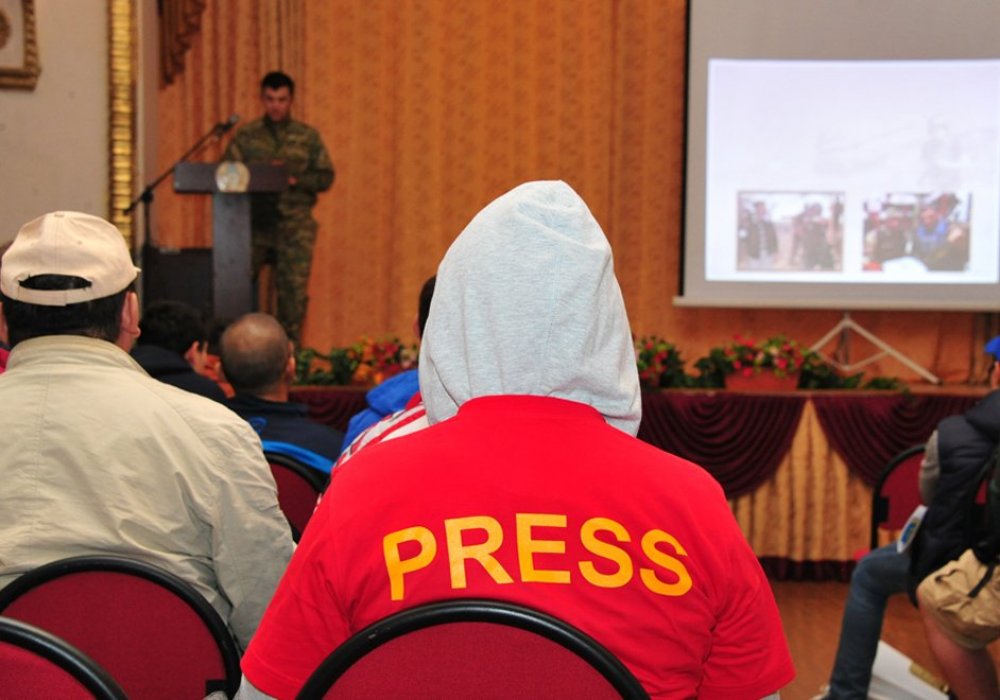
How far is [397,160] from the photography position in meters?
7.38

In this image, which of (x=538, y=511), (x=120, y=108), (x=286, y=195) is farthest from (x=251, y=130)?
(x=538, y=511)

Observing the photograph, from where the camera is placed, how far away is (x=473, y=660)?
92cm

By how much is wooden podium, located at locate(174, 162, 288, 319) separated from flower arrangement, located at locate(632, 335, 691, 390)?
1772 mm

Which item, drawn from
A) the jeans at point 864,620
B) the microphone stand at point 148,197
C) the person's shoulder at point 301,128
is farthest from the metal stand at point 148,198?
the jeans at point 864,620

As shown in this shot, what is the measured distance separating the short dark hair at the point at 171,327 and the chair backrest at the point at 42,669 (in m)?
2.11

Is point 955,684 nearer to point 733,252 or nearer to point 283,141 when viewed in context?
point 733,252

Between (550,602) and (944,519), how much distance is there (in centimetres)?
211

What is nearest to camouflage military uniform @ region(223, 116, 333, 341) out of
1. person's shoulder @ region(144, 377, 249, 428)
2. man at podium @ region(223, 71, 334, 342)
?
man at podium @ region(223, 71, 334, 342)

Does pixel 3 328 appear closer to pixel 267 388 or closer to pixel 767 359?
pixel 267 388

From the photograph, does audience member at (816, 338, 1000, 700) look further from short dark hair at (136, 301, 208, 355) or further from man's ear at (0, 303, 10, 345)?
man's ear at (0, 303, 10, 345)

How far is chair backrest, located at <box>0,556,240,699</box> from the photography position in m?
1.35

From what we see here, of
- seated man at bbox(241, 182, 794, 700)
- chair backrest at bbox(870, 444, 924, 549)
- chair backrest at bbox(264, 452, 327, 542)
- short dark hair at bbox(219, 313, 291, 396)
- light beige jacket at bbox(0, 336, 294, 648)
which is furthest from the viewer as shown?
chair backrest at bbox(870, 444, 924, 549)

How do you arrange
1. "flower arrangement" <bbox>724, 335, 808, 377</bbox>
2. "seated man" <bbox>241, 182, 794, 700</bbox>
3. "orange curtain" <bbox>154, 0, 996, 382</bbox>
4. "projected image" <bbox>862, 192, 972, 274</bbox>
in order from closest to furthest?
"seated man" <bbox>241, 182, 794, 700</bbox>, "flower arrangement" <bbox>724, 335, 808, 377</bbox>, "projected image" <bbox>862, 192, 972, 274</bbox>, "orange curtain" <bbox>154, 0, 996, 382</bbox>

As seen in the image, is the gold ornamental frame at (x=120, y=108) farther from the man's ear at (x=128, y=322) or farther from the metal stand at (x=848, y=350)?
the metal stand at (x=848, y=350)
